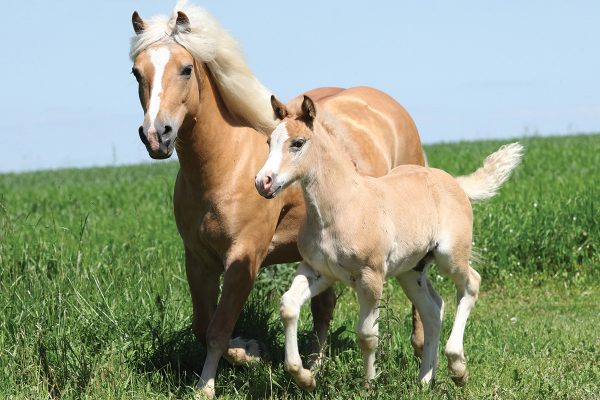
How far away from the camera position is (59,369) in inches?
244

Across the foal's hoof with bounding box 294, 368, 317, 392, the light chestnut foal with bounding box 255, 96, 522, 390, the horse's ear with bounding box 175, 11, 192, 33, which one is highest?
the horse's ear with bounding box 175, 11, 192, 33

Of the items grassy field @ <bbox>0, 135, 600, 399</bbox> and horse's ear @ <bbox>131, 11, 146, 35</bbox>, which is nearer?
grassy field @ <bbox>0, 135, 600, 399</bbox>

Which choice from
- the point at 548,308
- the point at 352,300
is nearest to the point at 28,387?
the point at 352,300

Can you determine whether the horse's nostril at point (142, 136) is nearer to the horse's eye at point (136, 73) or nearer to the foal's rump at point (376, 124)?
the horse's eye at point (136, 73)

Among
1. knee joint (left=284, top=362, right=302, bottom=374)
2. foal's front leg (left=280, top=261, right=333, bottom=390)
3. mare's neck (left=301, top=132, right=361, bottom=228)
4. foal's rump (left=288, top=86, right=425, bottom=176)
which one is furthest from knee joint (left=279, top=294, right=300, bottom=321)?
foal's rump (left=288, top=86, right=425, bottom=176)

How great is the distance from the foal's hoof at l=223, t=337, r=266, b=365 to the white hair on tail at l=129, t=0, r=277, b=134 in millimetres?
1433

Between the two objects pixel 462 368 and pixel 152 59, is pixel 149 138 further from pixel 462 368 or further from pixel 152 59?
pixel 462 368

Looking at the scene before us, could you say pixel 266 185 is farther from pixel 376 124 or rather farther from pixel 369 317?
pixel 376 124

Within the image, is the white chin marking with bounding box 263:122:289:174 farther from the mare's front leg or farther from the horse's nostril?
the mare's front leg

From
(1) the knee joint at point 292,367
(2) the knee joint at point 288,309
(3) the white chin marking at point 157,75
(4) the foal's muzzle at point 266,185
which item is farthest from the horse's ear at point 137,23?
(1) the knee joint at point 292,367

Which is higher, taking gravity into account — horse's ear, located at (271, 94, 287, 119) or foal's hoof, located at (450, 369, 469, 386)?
horse's ear, located at (271, 94, 287, 119)

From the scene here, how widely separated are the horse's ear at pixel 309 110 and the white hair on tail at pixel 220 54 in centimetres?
93

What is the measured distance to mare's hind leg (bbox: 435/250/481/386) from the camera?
6.04 meters

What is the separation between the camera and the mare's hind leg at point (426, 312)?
6227 mm
